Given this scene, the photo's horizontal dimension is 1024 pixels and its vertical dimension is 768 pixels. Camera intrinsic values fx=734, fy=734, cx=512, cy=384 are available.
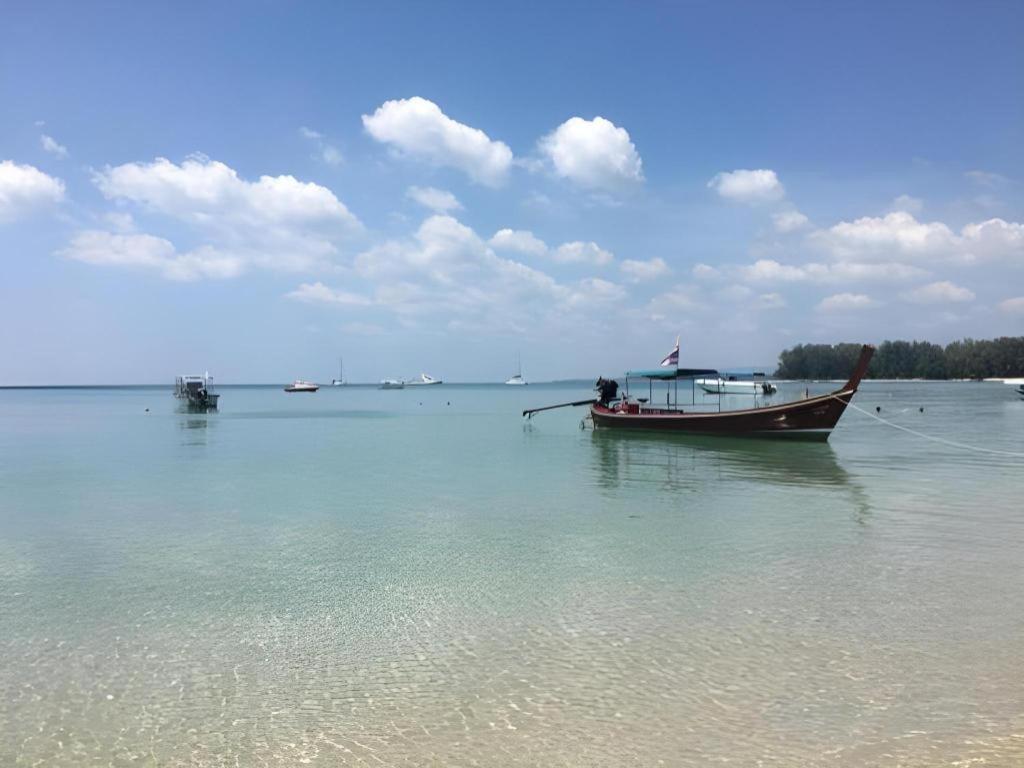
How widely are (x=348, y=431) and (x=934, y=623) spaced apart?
48876mm

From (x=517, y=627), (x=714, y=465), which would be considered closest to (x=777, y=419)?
(x=714, y=465)

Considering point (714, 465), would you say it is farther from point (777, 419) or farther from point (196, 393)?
point (196, 393)

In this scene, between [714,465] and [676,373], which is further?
[676,373]

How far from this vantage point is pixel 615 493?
70.6ft

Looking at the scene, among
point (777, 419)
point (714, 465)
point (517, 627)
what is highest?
point (777, 419)

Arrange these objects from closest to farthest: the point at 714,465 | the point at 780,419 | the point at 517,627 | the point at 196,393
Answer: the point at 517,627 < the point at 714,465 < the point at 780,419 < the point at 196,393

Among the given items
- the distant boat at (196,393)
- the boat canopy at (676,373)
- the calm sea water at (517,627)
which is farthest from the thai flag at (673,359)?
the distant boat at (196,393)

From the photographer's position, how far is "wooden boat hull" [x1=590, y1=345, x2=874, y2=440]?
118 feet

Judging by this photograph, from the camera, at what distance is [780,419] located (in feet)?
121

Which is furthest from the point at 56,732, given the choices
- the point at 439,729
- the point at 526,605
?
the point at 526,605

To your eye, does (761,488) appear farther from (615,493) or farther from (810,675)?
(810,675)

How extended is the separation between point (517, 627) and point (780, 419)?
31035 mm

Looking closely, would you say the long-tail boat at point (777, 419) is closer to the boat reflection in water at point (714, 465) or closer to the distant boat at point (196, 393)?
the boat reflection in water at point (714, 465)

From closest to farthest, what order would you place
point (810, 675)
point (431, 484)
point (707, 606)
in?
point (810, 675) → point (707, 606) → point (431, 484)
